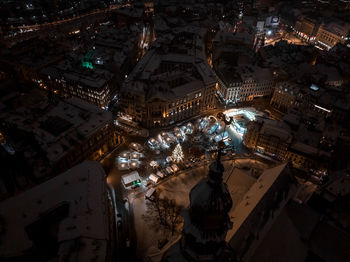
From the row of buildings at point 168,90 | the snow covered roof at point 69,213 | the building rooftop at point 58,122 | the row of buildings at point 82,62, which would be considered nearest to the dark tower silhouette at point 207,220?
the snow covered roof at point 69,213

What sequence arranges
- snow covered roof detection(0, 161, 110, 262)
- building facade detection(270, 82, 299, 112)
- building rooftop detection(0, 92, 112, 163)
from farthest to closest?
building facade detection(270, 82, 299, 112) < building rooftop detection(0, 92, 112, 163) < snow covered roof detection(0, 161, 110, 262)

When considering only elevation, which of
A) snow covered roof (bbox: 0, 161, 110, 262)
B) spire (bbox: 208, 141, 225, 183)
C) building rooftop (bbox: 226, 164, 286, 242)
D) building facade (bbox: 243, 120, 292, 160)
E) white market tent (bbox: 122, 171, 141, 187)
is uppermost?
spire (bbox: 208, 141, 225, 183)

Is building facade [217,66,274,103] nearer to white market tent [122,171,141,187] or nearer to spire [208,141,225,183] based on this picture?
white market tent [122,171,141,187]

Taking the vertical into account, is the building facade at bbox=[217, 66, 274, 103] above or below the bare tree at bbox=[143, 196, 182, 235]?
above

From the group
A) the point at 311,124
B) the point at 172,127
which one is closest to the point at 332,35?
the point at 311,124

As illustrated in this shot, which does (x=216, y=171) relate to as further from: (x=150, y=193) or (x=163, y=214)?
(x=150, y=193)

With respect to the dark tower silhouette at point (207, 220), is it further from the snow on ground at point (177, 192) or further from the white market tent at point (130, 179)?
the white market tent at point (130, 179)

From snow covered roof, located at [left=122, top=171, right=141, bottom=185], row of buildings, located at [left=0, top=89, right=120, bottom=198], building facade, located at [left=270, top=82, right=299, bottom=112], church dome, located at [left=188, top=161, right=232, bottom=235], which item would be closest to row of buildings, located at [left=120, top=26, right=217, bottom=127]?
row of buildings, located at [left=0, top=89, right=120, bottom=198]

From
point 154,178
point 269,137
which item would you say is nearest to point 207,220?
point 154,178
